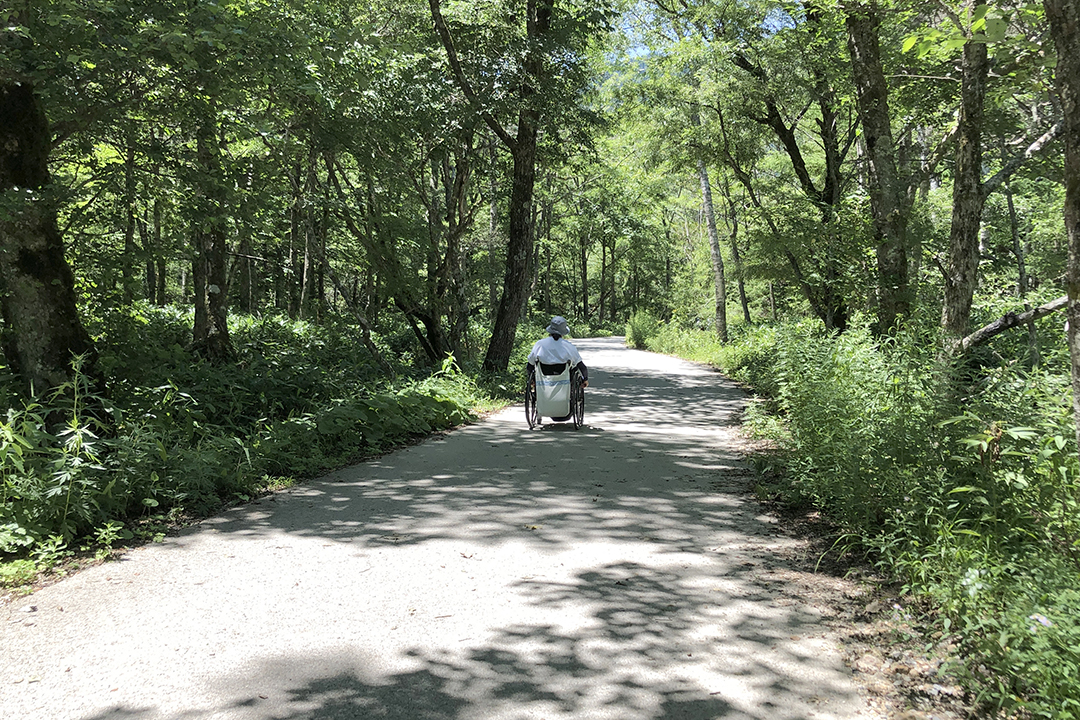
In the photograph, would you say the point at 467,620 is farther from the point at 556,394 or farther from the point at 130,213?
the point at 130,213

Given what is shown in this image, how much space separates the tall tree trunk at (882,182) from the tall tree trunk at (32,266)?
9614 mm

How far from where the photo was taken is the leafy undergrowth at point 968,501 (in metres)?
2.74

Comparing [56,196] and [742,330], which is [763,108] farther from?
[56,196]

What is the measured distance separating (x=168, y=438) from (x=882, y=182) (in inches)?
363

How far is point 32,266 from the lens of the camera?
6.64 m

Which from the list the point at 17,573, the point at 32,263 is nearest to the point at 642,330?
the point at 32,263

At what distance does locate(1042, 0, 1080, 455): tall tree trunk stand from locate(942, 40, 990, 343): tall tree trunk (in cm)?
397

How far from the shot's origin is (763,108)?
15.7 metres

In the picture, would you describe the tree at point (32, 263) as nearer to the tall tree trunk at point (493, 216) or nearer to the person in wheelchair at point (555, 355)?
the person in wheelchair at point (555, 355)

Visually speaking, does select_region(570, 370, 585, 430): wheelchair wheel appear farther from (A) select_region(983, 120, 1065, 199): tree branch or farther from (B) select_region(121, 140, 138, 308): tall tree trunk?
(B) select_region(121, 140, 138, 308): tall tree trunk

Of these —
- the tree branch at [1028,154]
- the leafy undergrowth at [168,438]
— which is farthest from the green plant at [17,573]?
the tree branch at [1028,154]

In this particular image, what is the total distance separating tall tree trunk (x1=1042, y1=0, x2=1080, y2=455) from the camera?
2535mm

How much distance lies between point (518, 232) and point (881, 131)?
807 centimetres

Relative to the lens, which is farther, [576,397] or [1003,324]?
[576,397]
